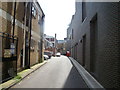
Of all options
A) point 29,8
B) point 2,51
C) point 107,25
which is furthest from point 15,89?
point 29,8

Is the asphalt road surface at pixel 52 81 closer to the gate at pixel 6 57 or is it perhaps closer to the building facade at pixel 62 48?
the gate at pixel 6 57

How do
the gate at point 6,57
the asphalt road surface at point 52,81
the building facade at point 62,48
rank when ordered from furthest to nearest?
the building facade at point 62,48 < the gate at point 6,57 < the asphalt road surface at point 52,81

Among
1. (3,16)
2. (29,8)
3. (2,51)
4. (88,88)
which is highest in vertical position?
(29,8)

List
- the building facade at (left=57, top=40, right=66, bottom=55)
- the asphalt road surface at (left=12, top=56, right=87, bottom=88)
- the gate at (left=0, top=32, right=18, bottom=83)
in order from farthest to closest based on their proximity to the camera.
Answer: the building facade at (left=57, top=40, right=66, bottom=55) → the gate at (left=0, top=32, right=18, bottom=83) → the asphalt road surface at (left=12, top=56, right=87, bottom=88)

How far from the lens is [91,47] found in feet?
40.6

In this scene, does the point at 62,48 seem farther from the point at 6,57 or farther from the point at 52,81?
the point at 6,57

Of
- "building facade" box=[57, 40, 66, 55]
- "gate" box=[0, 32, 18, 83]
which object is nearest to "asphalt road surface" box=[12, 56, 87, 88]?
"gate" box=[0, 32, 18, 83]

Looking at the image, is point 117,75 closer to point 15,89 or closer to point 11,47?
point 15,89

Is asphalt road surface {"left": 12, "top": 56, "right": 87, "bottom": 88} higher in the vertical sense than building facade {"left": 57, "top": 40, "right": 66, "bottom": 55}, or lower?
lower

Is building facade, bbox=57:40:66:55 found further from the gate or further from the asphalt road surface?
the gate

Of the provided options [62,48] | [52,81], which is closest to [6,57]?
[52,81]

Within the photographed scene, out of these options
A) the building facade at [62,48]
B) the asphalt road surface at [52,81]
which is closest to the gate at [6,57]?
the asphalt road surface at [52,81]

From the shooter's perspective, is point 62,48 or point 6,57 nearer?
point 6,57

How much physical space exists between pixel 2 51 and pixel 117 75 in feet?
19.7
